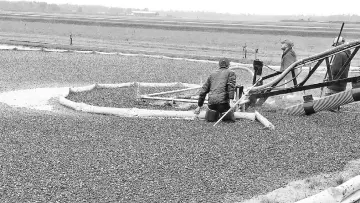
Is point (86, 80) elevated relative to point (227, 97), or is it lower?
lower

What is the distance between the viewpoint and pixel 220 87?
36.7 ft

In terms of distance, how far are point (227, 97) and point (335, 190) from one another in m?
4.76

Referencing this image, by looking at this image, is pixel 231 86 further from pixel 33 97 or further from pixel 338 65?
pixel 33 97

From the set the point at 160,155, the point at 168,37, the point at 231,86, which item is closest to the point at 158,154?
the point at 160,155

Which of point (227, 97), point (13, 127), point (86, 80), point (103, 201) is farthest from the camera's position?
point (86, 80)

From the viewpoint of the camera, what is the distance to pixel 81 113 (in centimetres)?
1212

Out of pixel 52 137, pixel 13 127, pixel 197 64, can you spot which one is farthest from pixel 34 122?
pixel 197 64

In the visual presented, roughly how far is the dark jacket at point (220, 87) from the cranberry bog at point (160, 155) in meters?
0.57

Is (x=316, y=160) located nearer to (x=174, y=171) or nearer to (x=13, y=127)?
(x=174, y=171)

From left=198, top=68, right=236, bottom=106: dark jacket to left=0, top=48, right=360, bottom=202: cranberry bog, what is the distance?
575 millimetres

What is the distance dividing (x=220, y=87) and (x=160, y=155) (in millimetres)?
2962

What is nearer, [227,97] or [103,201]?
[103,201]

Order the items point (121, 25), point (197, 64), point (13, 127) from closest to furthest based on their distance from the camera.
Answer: point (13, 127), point (197, 64), point (121, 25)

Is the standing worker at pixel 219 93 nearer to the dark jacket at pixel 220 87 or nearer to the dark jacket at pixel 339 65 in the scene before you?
the dark jacket at pixel 220 87
